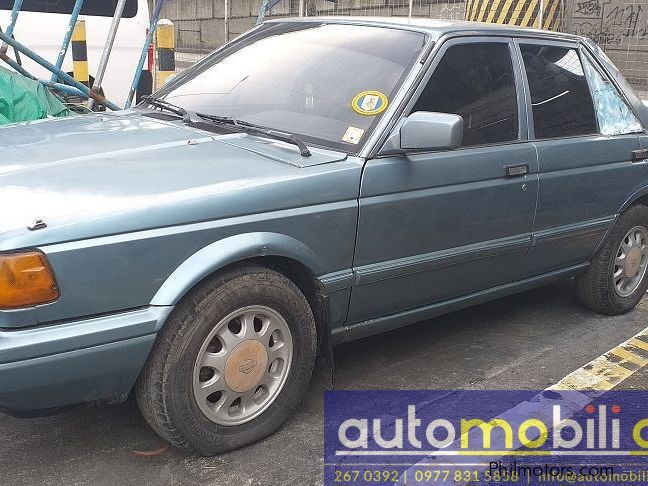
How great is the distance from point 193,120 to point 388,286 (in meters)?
1.23

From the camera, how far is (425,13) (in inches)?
474

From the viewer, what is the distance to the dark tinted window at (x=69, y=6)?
24.6 feet

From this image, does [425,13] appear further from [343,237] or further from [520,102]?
[343,237]

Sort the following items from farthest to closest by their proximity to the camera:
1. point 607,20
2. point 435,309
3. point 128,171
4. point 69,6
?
point 607,20, point 69,6, point 435,309, point 128,171

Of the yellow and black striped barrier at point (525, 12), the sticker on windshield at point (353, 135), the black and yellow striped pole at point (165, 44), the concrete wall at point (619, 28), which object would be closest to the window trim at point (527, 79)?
the sticker on windshield at point (353, 135)

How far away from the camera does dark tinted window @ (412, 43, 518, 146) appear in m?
3.43

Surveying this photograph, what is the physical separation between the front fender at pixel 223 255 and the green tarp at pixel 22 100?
3.37m

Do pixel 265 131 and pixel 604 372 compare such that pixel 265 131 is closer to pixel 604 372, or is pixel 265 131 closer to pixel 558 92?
pixel 558 92

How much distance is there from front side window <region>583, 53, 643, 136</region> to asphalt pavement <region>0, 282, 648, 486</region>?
3.84ft

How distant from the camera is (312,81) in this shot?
3.47 m

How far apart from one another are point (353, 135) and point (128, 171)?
39.1 inches

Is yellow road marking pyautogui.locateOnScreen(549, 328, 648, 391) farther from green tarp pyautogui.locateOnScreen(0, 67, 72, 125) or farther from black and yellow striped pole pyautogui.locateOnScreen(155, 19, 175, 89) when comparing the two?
black and yellow striped pole pyautogui.locateOnScreen(155, 19, 175, 89)

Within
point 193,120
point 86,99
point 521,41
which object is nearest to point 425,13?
point 86,99

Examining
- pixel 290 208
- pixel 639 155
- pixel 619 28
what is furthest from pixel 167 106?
pixel 619 28
